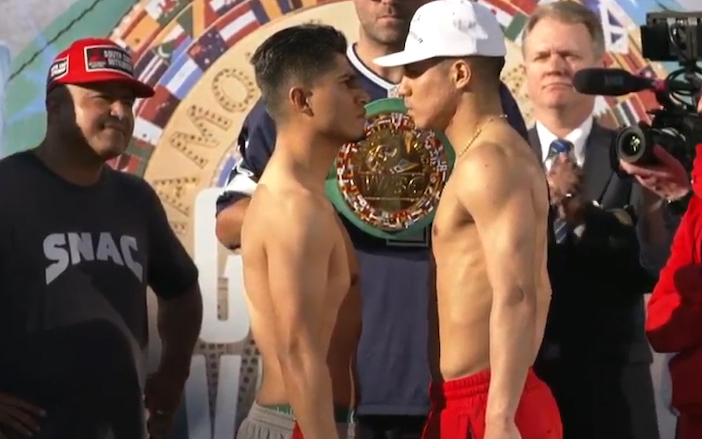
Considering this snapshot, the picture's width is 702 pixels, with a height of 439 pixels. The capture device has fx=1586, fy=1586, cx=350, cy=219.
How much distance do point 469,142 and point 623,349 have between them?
883 mm

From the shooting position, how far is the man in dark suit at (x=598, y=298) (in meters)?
3.80

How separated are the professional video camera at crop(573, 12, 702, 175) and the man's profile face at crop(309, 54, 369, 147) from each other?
1.57 feet

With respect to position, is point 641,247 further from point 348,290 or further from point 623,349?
point 348,290

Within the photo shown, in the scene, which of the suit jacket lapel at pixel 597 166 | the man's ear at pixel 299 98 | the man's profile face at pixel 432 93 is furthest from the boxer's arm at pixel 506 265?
the suit jacket lapel at pixel 597 166

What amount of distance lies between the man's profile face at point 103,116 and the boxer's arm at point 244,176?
307 mm

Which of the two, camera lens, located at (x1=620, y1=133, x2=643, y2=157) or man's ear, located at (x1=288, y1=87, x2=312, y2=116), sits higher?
man's ear, located at (x1=288, y1=87, x2=312, y2=116)

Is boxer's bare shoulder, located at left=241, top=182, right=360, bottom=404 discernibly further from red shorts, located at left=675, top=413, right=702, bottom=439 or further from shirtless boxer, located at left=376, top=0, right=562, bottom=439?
red shorts, located at left=675, top=413, right=702, bottom=439

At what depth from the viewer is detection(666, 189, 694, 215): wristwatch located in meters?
3.46

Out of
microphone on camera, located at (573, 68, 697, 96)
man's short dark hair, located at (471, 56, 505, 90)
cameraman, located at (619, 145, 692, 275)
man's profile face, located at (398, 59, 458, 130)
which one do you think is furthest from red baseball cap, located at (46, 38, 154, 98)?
cameraman, located at (619, 145, 692, 275)

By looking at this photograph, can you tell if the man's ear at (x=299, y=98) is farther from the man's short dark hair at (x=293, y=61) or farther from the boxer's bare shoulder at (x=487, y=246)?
the boxer's bare shoulder at (x=487, y=246)

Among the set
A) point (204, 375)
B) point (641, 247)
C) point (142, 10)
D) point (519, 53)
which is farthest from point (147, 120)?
point (641, 247)

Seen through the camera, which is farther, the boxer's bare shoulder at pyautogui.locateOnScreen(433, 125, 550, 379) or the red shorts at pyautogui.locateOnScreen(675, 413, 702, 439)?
the red shorts at pyautogui.locateOnScreen(675, 413, 702, 439)

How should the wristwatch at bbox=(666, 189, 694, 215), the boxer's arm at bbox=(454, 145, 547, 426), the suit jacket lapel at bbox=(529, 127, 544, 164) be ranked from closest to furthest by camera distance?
the boxer's arm at bbox=(454, 145, 547, 426)
the wristwatch at bbox=(666, 189, 694, 215)
the suit jacket lapel at bbox=(529, 127, 544, 164)

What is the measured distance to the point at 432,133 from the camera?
3717 millimetres
